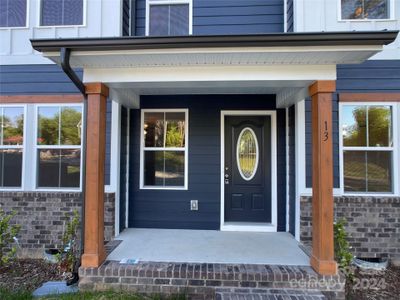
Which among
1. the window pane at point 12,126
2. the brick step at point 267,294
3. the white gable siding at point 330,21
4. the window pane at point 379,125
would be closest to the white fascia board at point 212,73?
the white gable siding at point 330,21

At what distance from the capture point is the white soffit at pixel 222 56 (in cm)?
299

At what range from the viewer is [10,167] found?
187 inches

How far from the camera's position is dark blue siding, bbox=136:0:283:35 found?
4883 mm

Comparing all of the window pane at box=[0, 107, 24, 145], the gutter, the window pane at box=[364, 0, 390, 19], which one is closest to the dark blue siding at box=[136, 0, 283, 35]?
the window pane at box=[364, 0, 390, 19]

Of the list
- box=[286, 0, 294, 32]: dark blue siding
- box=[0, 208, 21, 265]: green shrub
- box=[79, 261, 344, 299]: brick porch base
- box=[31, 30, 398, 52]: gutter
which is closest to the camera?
box=[31, 30, 398, 52]: gutter

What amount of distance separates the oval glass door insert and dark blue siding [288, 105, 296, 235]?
632 mm

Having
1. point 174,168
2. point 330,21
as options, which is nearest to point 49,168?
point 174,168

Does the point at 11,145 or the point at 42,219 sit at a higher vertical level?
the point at 11,145

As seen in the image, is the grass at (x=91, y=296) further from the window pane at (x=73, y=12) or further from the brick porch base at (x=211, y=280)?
the window pane at (x=73, y=12)

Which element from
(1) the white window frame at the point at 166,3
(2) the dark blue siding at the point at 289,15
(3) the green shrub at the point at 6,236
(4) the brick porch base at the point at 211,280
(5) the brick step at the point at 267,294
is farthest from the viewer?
(1) the white window frame at the point at 166,3

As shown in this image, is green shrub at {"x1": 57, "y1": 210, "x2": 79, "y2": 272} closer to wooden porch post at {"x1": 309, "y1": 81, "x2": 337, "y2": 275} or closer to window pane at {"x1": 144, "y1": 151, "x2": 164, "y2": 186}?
window pane at {"x1": 144, "y1": 151, "x2": 164, "y2": 186}

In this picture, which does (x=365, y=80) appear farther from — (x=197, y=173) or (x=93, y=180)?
(x=93, y=180)

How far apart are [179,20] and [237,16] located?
1.03 meters

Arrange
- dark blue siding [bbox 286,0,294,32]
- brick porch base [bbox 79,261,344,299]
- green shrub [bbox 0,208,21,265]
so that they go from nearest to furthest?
brick porch base [bbox 79,261,344,299], green shrub [bbox 0,208,21,265], dark blue siding [bbox 286,0,294,32]
